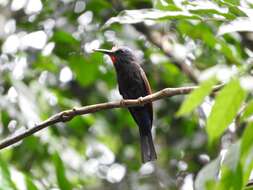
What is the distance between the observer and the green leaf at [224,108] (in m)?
1.28

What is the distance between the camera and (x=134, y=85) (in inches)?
169

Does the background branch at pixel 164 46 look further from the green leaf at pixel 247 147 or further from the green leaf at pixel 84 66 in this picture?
the green leaf at pixel 247 147

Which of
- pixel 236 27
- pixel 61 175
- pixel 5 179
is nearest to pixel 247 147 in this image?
pixel 236 27

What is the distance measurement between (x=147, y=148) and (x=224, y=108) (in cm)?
264

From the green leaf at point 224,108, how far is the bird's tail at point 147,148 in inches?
96.4

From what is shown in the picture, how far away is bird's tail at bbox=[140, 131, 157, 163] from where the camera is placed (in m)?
3.77

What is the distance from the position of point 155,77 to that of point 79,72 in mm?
812

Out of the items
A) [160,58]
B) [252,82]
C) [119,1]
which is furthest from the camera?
[160,58]

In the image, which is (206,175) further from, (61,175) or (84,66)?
(84,66)

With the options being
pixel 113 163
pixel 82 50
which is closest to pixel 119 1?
pixel 82 50

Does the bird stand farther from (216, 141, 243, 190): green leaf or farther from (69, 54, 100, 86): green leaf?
(216, 141, 243, 190): green leaf

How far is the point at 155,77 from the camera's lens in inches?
210

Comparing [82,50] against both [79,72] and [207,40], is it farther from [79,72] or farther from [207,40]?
[207,40]

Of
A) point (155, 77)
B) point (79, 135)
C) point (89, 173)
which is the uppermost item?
point (155, 77)
